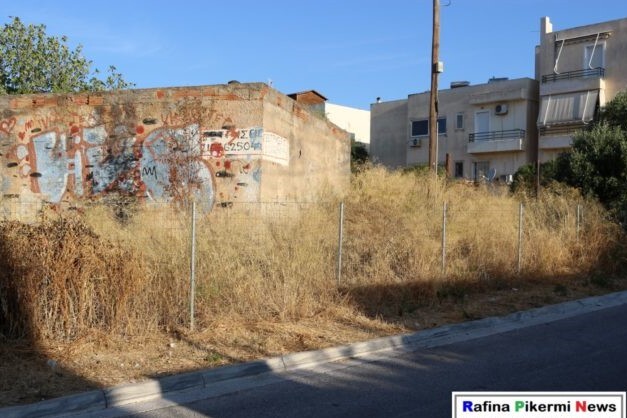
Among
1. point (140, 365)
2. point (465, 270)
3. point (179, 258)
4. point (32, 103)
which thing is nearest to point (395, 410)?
point (140, 365)

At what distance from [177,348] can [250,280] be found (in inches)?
66.8

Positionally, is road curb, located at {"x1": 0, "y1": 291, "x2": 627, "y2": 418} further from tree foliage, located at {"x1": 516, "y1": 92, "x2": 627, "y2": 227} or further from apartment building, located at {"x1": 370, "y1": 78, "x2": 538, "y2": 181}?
apartment building, located at {"x1": 370, "y1": 78, "x2": 538, "y2": 181}

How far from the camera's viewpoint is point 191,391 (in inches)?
224

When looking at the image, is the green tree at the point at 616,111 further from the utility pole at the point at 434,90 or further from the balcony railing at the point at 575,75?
the utility pole at the point at 434,90

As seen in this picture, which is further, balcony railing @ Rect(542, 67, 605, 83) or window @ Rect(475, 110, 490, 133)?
window @ Rect(475, 110, 490, 133)

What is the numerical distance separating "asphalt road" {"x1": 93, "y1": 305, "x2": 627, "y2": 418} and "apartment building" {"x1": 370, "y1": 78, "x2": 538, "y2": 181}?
2448 centimetres

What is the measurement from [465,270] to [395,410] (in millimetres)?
6342

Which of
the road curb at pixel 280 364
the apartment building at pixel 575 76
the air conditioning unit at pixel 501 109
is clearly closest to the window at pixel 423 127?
the air conditioning unit at pixel 501 109

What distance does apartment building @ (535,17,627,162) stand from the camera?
29938 millimetres

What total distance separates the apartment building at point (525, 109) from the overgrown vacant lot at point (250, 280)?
15.1 meters

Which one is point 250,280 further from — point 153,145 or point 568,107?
point 568,107

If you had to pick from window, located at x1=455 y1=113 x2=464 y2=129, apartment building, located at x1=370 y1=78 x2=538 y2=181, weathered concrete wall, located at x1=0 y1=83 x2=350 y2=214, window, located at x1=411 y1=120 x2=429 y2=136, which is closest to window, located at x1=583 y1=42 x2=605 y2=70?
apartment building, located at x1=370 y1=78 x2=538 y2=181

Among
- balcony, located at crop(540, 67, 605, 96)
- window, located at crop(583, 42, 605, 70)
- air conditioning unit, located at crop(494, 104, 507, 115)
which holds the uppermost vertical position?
window, located at crop(583, 42, 605, 70)

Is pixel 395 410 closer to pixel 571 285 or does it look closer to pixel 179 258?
pixel 179 258
